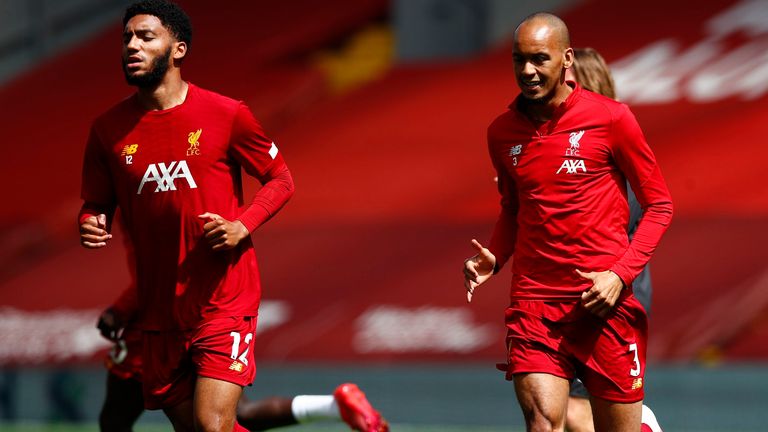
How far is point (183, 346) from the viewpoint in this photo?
6.50 m

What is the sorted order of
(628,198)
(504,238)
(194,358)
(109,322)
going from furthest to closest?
1. (109,322)
2. (628,198)
3. (504,238)
4. (194,358)

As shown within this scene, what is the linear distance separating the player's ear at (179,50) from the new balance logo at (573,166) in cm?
168

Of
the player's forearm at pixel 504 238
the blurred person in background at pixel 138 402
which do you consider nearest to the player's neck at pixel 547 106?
the player's forearm at pixel 504 238

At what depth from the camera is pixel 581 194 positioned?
6.29 meters

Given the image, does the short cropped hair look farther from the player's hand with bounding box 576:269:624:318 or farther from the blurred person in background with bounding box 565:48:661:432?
the player's hand with bounding box 576:269:624:318

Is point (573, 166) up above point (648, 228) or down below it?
above

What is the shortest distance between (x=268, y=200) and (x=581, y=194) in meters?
1.30

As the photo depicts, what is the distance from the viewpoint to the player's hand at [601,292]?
611 centimetres

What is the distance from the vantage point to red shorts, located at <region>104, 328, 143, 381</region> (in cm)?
780

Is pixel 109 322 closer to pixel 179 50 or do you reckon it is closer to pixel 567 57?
pixel 179 50

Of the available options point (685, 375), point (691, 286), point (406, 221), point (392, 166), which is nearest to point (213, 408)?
point (685, 375)

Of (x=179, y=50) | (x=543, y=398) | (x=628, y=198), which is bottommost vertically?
(x=543, y=398)

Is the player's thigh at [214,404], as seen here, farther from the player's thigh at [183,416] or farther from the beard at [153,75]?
the beard at [153,75]

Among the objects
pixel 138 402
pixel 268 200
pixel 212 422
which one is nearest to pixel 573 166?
pixel 268 200
